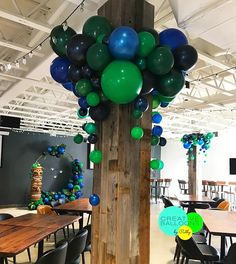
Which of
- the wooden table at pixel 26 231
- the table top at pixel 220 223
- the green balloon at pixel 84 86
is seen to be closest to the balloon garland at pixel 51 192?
the wooden table at pixel 26 231

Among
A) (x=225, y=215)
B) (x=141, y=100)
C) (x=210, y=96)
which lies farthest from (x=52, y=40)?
(x=210, y=96)

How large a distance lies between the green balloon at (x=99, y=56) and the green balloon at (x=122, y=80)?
0.18ft

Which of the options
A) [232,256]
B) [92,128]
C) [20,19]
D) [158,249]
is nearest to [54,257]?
[92,128]

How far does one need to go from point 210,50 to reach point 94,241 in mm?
3716

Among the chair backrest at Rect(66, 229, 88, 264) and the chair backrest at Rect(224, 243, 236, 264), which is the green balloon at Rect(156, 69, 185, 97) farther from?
the chair backrest at Rect(66, 229, 88, 264)

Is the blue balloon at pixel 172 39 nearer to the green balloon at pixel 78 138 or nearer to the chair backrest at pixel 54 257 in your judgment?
the green balloon at pixel 78 138

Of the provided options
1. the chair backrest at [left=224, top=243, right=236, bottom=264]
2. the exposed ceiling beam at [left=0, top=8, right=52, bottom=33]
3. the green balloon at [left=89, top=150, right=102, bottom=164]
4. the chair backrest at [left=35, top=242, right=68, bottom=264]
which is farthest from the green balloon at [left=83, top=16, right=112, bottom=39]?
the chair backrest at [left=224, top=243, right=236, bottom=264]

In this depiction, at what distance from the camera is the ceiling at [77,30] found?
8.35 ft

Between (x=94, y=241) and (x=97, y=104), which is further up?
(x=97, y=104)

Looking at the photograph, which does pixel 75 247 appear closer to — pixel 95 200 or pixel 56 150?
pixel 95 200

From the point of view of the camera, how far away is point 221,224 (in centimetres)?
386

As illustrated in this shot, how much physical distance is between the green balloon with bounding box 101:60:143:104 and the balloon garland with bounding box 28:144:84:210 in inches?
339

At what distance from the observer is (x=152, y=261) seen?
479 cm

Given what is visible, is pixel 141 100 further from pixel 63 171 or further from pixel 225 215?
pixel 63 171
